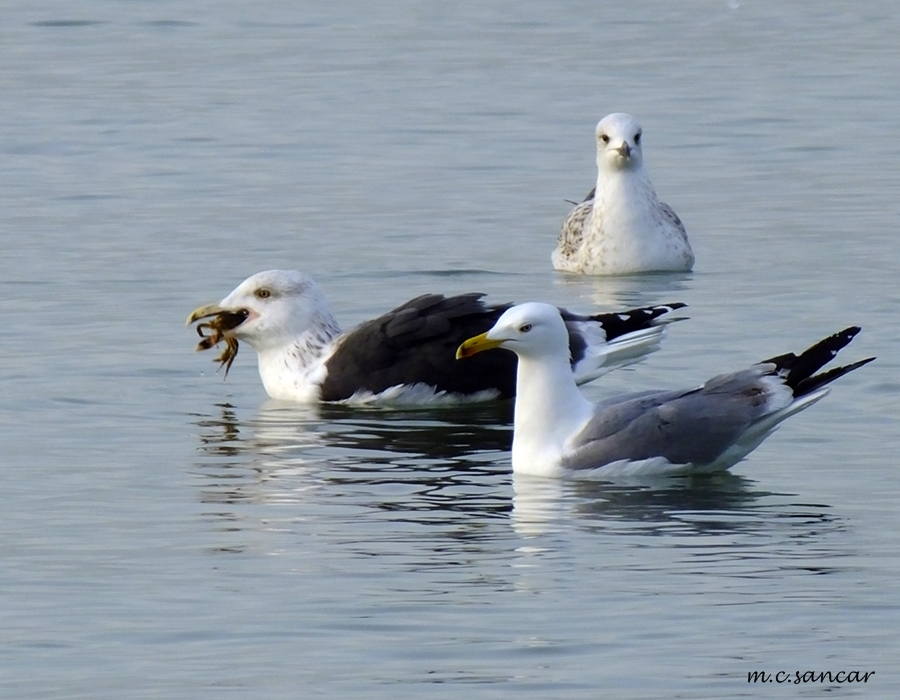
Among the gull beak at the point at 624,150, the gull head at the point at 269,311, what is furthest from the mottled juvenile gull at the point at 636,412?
the gull beak at the point at 624,150

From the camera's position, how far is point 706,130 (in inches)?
908

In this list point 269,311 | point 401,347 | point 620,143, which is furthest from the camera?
point 620,143

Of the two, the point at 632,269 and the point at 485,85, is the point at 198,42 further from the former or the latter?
the point at 632,269

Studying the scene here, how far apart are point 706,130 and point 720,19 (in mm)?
7975

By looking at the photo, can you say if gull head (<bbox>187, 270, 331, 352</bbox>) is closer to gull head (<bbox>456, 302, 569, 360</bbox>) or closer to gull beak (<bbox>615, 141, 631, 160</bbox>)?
gull head (<bbox>456, 302, 569, 360</bbox>)

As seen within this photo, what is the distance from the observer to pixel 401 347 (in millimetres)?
12953

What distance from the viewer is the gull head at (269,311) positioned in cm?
1353

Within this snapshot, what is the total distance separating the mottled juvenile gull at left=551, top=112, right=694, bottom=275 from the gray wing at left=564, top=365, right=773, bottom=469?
626cm

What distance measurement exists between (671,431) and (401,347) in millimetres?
2503

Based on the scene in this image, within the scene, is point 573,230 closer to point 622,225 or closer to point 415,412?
point 622,225

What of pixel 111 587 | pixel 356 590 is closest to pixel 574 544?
pixel 356 590

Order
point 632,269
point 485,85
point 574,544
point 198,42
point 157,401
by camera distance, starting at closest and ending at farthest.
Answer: point 574,544 → point 157,401 → point 632,269 → point 485,85 → point 198,42

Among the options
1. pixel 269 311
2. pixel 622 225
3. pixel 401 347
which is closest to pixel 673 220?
pixel 622 225

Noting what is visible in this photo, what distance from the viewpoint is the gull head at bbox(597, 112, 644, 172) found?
58.2 feet
